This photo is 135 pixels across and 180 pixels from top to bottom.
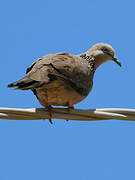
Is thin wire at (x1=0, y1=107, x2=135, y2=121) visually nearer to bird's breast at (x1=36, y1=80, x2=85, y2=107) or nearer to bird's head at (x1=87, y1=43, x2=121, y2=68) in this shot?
bird's breast at (x1=36, y1=80, x2=85, y2=107)

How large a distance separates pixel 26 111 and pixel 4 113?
0.23 m

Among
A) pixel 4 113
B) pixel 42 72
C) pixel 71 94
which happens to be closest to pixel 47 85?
pixel 42 72

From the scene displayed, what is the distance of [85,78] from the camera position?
5398mm

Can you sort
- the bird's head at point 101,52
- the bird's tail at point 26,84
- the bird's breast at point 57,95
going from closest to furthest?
the bird's tail at point 26,84 < the bird's breast at point 57,95 < the bird's head at point 101,52

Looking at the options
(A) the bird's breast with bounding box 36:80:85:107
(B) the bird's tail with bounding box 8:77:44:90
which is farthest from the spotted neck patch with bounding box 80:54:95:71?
(B) the bird's tail with bounding box 8:77:44:90

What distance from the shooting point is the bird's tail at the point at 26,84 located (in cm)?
459

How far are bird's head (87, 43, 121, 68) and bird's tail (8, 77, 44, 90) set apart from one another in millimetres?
1427

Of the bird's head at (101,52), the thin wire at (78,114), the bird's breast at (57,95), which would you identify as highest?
the bird's head at (101,52)

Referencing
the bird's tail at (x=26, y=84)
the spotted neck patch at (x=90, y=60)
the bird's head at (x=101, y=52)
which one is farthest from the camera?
the bird's head at (x=101, y=52)

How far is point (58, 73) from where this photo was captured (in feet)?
16.2

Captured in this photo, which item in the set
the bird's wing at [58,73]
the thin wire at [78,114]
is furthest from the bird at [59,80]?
the thin wire at [78,114]

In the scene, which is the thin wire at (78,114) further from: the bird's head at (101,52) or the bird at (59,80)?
the bird's head at (101,52)

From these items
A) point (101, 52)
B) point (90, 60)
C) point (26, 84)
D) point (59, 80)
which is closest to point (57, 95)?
point (59, 80)

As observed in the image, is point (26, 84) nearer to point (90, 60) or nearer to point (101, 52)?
point (90, 60)
